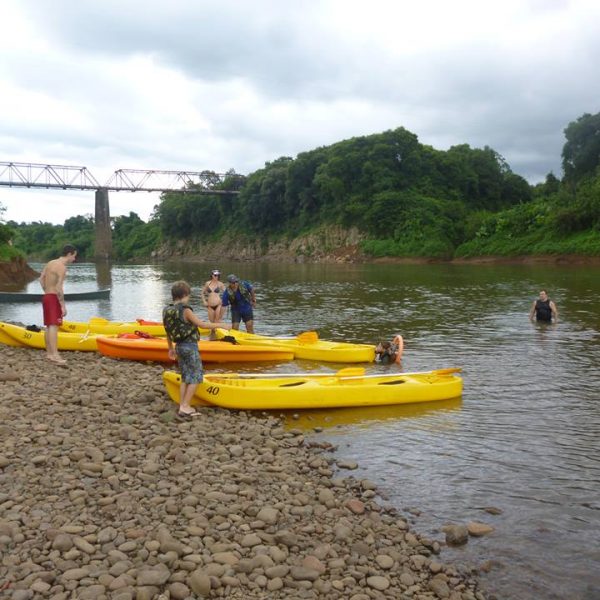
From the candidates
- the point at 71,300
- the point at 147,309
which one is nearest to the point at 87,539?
the point at 147,309

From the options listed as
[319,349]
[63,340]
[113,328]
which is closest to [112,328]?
[113,328]

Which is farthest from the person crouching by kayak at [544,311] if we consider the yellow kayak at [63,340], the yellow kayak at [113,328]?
the yellow kayak at [63,340]

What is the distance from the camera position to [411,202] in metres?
73.7

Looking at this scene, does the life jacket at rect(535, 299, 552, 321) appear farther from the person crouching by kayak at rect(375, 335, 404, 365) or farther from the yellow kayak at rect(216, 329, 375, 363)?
the yellow kayak at rect(216, 329, 375, 363)

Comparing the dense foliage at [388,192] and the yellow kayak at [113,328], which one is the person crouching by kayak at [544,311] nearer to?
the yellow kayak at [113,328]

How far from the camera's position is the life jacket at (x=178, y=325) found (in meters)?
7.64

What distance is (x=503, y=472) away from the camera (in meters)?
6.89

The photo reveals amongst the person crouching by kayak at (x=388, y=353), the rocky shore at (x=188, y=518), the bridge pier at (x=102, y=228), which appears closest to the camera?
the rocky shore at (x=188, y=518)

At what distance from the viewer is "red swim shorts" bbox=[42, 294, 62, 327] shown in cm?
1082

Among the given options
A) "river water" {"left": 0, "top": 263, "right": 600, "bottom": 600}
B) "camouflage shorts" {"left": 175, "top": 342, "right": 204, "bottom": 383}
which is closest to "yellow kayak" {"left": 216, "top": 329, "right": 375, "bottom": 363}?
"river water" {"left": 0, "top": 263, "right": 600, "bottom": 600}

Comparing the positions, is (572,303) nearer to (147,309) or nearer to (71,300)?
(147,309)

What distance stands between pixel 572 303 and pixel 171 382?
19061 mm

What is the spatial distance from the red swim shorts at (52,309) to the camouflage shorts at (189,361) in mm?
4117

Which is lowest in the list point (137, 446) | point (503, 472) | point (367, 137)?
point (503, 472)
